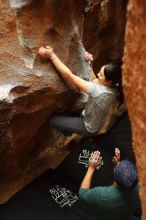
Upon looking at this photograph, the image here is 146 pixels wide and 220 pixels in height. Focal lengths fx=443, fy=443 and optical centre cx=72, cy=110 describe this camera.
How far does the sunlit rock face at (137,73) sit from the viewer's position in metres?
2.06

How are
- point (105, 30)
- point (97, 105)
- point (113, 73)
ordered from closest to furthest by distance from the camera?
point (113, 73) < point (97, 105) < point (105, 30)

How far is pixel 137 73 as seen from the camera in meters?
2.18

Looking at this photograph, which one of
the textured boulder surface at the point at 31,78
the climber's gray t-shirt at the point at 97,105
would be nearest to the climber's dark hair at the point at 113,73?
the climber's gray t-shirt at the point at 97,105

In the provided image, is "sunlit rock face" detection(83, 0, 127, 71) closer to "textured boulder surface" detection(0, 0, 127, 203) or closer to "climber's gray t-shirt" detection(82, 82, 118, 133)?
"textured boulder surface" detection(0, 0, 127, 203)

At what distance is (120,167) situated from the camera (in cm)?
351

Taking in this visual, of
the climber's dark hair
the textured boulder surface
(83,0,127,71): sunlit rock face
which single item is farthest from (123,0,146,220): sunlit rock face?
(83,0,127,71): sunlit rock face

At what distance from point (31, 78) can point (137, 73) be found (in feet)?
5.94

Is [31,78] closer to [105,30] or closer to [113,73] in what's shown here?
[113,73]

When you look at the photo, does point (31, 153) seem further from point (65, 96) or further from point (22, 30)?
point (22, 30)

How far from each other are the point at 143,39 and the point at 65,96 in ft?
7.23

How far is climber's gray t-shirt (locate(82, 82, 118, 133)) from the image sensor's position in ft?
12.6

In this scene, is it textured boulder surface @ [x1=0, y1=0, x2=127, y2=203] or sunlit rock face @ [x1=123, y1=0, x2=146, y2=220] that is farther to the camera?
textured boulder surface @ [x1=0, y1=0, x2=127, y2=203]

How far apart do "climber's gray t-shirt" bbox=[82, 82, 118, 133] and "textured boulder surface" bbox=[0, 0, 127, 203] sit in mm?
330

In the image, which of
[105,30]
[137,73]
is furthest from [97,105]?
[105,30]
